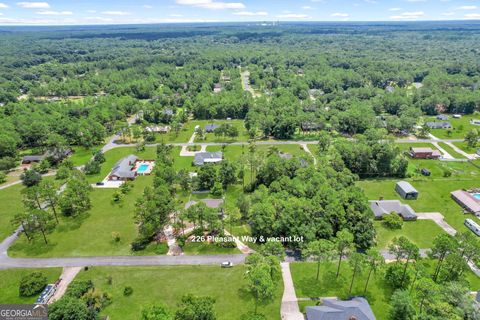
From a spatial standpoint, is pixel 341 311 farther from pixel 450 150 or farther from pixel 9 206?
pixel 450 150

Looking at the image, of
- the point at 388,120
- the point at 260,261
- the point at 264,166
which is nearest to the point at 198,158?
the point at 264,166

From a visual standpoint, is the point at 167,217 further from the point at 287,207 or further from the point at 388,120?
the point at 388,120

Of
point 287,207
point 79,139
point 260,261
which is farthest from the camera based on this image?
point 79,139

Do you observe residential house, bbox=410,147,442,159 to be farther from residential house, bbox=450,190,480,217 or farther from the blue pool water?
the blue pool water

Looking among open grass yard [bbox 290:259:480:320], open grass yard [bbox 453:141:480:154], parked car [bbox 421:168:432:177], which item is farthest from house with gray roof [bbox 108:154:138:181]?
open grass yard [bbox 453:141:480:154]

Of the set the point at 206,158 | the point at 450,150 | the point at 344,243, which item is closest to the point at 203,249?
the point at 344,243

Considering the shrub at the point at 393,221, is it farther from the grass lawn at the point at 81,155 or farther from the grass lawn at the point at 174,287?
the grass lawn at the point at 81,155
